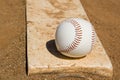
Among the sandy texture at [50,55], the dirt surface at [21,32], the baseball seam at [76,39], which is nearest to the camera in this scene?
the baseball seam at [76,39]

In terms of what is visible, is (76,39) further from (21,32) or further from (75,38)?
(21,32)

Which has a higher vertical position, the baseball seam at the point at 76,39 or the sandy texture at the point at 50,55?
the baseball seam at the point at 76,39

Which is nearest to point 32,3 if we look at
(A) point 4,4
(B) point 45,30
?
(A) point 4,4

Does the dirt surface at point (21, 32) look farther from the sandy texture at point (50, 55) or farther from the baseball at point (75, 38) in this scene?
the baseball at point (75, 38)

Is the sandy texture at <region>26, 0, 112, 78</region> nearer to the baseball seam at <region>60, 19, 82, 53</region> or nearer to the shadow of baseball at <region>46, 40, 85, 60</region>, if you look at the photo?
the shadow of baseball at <region>46, 40, 85, 60</region>

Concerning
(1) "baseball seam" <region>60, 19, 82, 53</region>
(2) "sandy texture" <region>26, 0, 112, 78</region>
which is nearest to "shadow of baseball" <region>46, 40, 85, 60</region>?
(2) "sandy texture" <region>26, 0, 112, 78</region>

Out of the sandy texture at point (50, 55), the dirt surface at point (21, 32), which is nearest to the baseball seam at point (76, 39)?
the sandy texture at point (50, 55)
